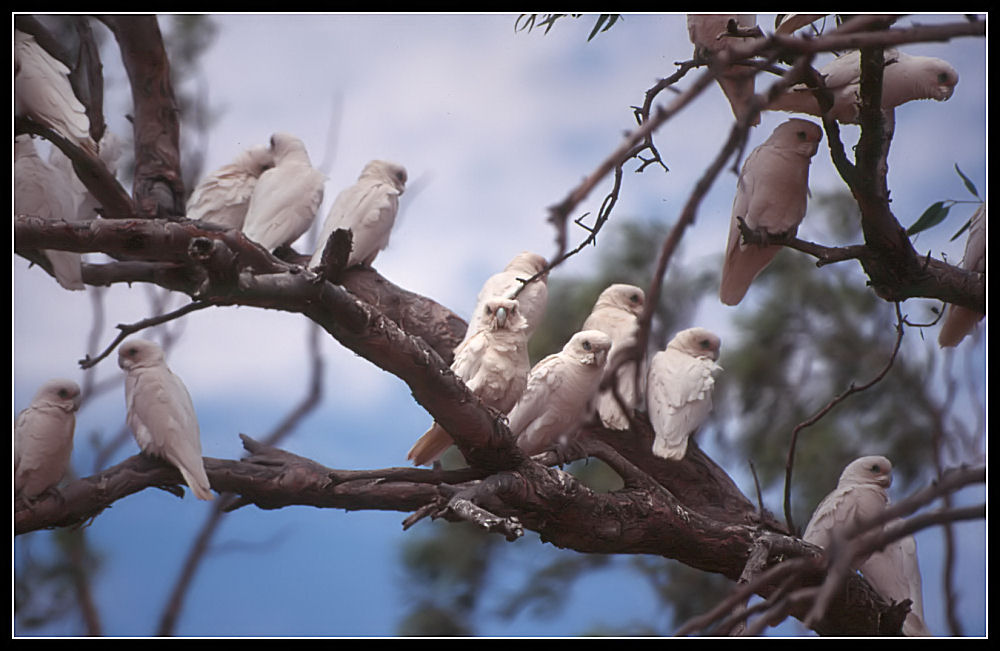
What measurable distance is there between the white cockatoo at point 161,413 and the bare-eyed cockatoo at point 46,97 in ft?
1.97

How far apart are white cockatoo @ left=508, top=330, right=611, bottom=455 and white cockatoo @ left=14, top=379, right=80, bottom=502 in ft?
3.90

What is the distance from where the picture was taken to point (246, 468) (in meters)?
2.20

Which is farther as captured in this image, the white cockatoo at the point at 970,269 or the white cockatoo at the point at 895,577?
the white cockatoo at the point at 895,577

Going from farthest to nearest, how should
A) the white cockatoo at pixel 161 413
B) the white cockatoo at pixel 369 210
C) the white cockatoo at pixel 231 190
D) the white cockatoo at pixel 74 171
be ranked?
the white cockatoo at pixel 231 190 < the white cockatoo at pixel 369 210 < the white cockatoo at pixel 74 171 < the white cockatoo at pixel 161 413

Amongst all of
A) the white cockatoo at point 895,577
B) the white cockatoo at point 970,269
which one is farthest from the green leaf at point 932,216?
the white cockatoo at point 895,577

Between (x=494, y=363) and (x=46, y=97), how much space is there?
53.7 inches

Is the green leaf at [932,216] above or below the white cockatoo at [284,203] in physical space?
below

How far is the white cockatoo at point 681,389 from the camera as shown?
2.52 metres

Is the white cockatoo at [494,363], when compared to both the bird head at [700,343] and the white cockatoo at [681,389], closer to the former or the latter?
the white cockatoo at [681,389]

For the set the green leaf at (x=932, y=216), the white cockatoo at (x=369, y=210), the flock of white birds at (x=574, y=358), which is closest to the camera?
the green leaf at (x=932, y=216)

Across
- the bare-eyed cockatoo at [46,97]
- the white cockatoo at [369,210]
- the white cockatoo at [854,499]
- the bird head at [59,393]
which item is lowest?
the bird head at [59,393]

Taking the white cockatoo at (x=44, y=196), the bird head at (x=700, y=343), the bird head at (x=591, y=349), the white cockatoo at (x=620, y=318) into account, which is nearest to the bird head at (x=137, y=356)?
the white cockatoo at (x=44, y=196)
